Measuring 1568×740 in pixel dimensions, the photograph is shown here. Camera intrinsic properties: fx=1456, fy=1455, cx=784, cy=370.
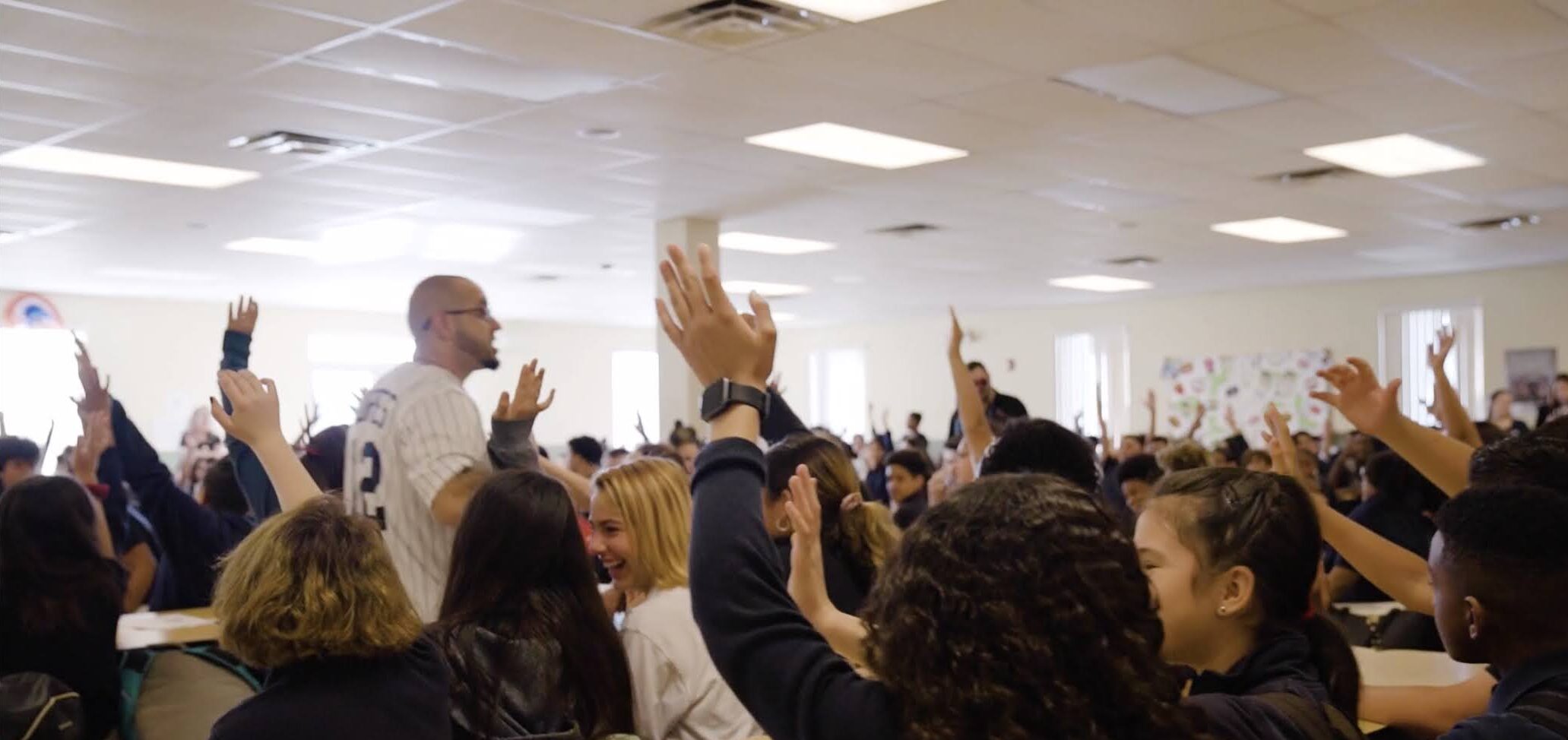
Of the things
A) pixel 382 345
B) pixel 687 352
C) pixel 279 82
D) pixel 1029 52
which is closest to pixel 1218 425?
pixel 382 345

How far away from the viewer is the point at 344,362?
56.2 ft

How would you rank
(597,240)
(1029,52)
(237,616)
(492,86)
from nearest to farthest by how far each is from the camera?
(237,616) < (1029,52) < (492,86) < (597,240)

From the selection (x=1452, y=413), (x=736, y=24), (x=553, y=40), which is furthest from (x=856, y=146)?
(x=1452, y=413)

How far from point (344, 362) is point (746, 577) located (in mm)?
16618

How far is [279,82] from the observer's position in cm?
611

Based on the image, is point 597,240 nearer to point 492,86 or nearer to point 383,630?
point 492,86

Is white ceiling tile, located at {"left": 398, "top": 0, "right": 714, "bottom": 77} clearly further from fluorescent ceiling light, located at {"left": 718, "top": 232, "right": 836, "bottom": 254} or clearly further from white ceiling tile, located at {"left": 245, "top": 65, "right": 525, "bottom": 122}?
fluorescent ceiling light, located at {"left": 718, "top": 232, "right": 836, "bottom": 254}

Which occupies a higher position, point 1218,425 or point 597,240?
point 597,240

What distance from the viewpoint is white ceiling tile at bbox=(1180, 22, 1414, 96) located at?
18.5 feet

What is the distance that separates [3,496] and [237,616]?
2.00 meters

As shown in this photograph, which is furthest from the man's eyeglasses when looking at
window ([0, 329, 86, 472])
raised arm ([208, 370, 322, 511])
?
window ([0, 329, 86, 472])

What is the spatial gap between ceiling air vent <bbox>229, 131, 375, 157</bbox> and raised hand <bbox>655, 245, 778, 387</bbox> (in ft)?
20.3

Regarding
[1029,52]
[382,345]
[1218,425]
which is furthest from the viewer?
[382,345]

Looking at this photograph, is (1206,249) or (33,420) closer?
(1206,249)
